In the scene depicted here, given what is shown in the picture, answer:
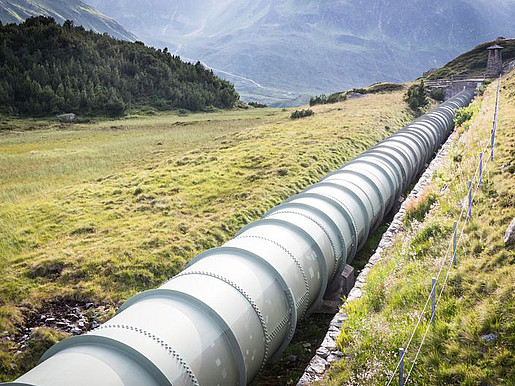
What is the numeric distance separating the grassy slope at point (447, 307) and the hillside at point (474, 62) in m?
87.7

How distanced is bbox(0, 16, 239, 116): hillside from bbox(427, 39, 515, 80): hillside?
4909cm

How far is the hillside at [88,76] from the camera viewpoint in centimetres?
6775

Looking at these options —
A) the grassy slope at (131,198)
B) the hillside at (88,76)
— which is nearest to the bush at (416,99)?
the grassy slope at (131,198)

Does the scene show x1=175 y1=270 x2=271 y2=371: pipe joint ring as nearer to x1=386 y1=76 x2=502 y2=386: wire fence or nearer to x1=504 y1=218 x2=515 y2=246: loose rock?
x1=386 y1=76 x2=502 y2=386: wire fence

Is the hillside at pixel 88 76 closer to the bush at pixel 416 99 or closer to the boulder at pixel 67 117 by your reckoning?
the boulder at pixel 67 117

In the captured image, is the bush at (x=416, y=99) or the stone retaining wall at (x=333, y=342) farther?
the bush at (x=416, y=99)

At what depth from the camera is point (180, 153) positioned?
36406 mm

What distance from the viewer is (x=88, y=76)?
258 ft

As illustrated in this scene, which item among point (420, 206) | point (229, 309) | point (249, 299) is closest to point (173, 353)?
point (229, 309)

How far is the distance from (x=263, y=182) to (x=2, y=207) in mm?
15084

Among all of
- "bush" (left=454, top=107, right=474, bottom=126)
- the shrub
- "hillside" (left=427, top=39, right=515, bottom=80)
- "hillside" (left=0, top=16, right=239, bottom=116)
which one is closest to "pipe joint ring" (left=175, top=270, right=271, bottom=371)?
the shrub

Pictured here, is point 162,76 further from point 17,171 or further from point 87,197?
point 87,197

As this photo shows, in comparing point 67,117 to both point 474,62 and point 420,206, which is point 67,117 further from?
point 474,62

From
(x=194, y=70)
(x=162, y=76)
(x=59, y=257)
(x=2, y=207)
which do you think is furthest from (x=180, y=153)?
(x=194, y=70)
